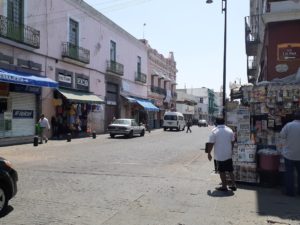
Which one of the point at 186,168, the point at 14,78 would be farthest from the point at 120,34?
the point at 186,168

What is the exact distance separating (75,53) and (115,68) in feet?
30.2

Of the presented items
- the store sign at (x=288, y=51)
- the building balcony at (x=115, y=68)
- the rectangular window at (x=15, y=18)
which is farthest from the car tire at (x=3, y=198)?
the building balcony at (x=115, y=68)

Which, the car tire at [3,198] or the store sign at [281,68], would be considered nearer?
the car tire at [3,198]

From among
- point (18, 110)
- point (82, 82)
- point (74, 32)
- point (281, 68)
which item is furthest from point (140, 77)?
point (281, 68)

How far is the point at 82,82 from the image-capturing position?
32.0 meters

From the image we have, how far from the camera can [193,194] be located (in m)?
8.79

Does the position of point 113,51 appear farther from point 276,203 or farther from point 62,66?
point 276,203

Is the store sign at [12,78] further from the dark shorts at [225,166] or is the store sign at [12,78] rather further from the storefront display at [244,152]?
the dark shorts at [225,166]

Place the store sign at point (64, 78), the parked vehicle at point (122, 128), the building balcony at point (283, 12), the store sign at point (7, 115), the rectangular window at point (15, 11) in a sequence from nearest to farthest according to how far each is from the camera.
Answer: the building balcony at point (283, 12) → the store sign at point (7, 115) → the rectangular window at point (15, 11) → the store sign at point (64, 78) → the parked vehicle at point (122, 128)

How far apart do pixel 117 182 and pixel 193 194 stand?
2.18 meters

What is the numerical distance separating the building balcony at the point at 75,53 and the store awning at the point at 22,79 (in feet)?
15.6

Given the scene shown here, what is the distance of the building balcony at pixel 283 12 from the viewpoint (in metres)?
12.0

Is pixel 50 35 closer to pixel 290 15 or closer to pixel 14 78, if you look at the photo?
pixel 14 78

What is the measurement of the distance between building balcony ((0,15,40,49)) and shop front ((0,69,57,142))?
1.80 meters
